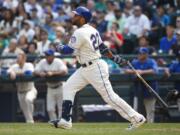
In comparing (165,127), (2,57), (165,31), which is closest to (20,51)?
(2,57)

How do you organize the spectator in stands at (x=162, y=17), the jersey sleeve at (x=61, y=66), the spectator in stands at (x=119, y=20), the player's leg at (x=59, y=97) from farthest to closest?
1. the spectator in stands at (x=119, y=20)
2. the spectator in stands at (x=162, y=17)
3. the player's leg at (x=59, y=97)
4. the jersey sleeve at (x=61, y=66)

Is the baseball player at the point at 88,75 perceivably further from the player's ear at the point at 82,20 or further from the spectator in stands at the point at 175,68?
the spectator in stands at the point at 175,68

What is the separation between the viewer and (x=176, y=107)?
50.4 feet

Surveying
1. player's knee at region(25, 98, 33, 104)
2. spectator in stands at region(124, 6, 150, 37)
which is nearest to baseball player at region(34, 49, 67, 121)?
player's knee at region(25, 98, 33, 104)

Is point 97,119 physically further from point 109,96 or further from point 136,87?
point 109,96

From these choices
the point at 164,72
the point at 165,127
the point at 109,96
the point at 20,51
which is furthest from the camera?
the point at 20,51

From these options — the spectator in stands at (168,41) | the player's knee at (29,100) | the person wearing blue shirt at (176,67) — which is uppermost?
the spectator in stands at (168,41)

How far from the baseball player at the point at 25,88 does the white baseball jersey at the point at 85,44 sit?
506 cm

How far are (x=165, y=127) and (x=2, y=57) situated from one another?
5635 mm

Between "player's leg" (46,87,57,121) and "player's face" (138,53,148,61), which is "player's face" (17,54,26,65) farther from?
"player's face" (138,53,148,61)

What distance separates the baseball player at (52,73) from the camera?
1573 centimetres

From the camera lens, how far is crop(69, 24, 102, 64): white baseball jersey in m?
10.9

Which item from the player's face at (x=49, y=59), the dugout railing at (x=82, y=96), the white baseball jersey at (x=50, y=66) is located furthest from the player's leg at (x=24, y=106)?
the player's face at (x=49, y=59)

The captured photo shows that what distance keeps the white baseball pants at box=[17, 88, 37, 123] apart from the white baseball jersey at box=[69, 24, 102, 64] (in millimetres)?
5054
